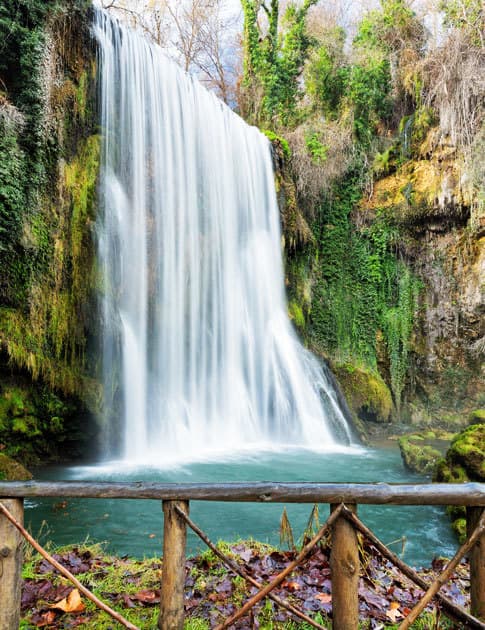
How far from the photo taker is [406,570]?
6.91 ft

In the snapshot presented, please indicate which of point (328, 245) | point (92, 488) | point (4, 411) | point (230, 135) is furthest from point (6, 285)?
point (328, 245)

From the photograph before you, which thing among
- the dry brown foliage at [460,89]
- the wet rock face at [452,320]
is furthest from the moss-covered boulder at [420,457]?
the dry brown foliage at [460,89]

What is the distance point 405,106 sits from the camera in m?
16.8

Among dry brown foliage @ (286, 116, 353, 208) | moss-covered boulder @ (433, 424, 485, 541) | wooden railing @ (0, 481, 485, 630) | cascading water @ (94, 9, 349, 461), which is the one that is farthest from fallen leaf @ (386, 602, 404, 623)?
dry brown foliage @ (286, 116, 353, 208)

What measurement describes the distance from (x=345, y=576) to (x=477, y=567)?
66 cm

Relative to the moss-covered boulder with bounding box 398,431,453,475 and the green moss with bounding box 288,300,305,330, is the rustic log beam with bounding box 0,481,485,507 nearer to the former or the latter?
the moss-covered boulder with bounding box 398,431,453,475

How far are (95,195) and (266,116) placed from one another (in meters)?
11.3

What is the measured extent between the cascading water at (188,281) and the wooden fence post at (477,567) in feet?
24.3

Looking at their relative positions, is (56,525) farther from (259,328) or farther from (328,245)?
(328,245)

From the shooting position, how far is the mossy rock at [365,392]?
1395cm

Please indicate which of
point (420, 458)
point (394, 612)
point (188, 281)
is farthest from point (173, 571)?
Answer: point (188, 281)

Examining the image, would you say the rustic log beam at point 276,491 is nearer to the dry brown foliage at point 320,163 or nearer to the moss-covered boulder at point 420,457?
the moss-covered boulder at point 420,457

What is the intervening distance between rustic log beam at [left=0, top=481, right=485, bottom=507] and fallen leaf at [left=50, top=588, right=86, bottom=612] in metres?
0.87

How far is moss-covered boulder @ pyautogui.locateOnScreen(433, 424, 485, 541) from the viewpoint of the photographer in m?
5.56
